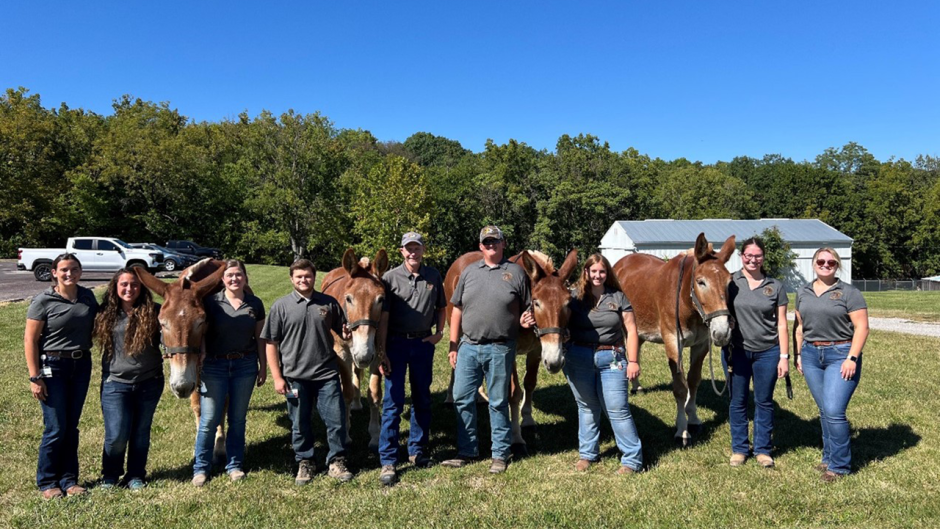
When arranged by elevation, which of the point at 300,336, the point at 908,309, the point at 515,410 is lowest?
the point at 908,309

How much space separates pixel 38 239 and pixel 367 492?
46.7 m

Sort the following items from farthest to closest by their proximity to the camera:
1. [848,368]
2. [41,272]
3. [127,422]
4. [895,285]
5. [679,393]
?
[895,285], [41,272], [679,393], [848,368], [127,422]

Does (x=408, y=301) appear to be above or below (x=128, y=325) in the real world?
above

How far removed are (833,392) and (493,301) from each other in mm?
3244

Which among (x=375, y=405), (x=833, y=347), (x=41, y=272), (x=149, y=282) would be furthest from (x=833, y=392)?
(x=41, y=272)

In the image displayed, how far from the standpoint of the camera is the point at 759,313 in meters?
5.15

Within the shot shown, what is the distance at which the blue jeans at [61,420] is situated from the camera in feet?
15.1

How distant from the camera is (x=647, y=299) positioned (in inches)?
290

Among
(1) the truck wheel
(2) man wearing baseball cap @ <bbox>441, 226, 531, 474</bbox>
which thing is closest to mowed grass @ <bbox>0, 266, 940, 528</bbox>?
(2) man wearing baseball cap @ <bbox>441, 226, 531, 474</bbox>

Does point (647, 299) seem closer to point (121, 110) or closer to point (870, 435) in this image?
point (870, 435)

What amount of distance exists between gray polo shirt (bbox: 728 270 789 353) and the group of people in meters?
0.01

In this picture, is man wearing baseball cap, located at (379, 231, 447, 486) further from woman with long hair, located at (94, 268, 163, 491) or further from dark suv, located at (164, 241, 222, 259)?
dark suv, located at (164, 241, 222, 259)

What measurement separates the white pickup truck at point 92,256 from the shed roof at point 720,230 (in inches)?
1239

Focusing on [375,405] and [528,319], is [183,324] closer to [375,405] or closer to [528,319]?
[375,405]
